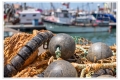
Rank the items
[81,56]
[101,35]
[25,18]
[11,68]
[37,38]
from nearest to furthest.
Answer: [11,68]
[37,38]
[81,56]
[101,35]
[25,18]

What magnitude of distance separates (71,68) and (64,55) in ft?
5.79

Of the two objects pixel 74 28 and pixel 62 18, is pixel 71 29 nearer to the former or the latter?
pixel 74 28

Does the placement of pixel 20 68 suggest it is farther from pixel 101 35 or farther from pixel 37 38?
pixel 101 35

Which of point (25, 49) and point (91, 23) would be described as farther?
point (91, 23)

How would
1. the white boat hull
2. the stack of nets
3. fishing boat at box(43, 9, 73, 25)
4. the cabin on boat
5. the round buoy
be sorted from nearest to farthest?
1. the stack of nets
2. the round buoy
3. fishing boat at box(43, 9, 73, 25)
4. the white boat hull
5. the cabin on boat

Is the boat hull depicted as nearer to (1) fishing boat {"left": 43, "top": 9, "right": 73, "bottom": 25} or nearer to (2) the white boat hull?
(2) the white boat hull

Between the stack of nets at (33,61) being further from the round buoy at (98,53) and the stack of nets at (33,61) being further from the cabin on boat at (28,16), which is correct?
the cabin on boat at (28,16)

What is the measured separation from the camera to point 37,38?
24.4 feet

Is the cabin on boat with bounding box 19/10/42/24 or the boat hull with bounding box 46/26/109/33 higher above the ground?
the cabin on boat with bounding box 19/10/42/24

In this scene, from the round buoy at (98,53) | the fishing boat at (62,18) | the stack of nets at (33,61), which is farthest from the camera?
the fishing boat at (62,18)

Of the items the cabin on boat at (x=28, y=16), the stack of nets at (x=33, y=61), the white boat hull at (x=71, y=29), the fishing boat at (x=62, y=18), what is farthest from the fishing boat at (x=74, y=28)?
the stack of nets at (x=33, y=61)

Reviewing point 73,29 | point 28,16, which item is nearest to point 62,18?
point 73,29

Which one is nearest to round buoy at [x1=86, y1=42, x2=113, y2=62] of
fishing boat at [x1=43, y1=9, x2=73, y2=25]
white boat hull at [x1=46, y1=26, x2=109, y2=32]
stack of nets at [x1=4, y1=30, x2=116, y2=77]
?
stack of nets at [x1=4, y1=30, x2=116, y2=77]

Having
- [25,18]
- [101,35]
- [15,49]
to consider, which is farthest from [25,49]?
[25,18]
